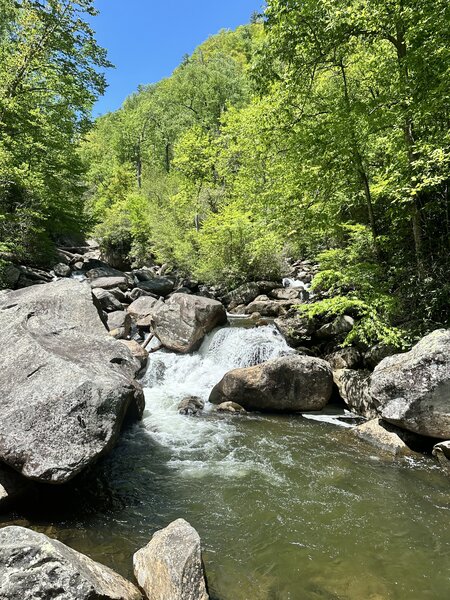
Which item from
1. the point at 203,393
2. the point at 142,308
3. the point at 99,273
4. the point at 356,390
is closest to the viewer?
the point at 356,390

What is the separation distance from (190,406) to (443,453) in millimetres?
6012

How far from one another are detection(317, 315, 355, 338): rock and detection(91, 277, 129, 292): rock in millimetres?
12433

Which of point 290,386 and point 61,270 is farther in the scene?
point 61,270

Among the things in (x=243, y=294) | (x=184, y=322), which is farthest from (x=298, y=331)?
(x=243, y=294)

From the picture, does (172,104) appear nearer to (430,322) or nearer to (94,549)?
(430,322)

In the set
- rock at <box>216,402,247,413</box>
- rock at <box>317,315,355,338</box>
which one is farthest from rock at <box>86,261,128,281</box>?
rock at <box>216,402,247,413</box>

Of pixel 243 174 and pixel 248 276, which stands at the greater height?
pixel 243 174

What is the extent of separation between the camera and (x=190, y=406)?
10.4 metres

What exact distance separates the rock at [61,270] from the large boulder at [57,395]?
1589 centimetres

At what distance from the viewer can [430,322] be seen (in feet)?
29.5

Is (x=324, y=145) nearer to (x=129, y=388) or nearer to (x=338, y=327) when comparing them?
(x=338, y=327)

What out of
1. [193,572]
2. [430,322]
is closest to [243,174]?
[430,322]

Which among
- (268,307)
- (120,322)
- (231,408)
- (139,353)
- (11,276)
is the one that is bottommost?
(231,408)

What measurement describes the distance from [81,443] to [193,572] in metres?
2.24
